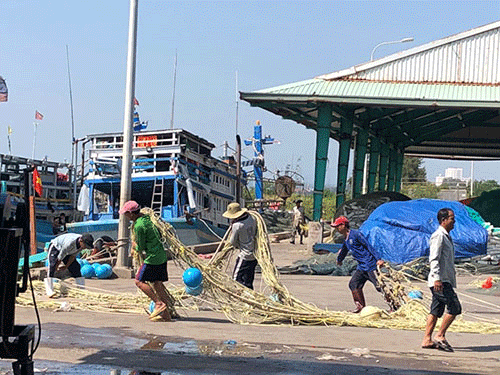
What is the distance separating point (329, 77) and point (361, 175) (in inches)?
366

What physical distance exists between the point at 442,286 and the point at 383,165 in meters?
33.4

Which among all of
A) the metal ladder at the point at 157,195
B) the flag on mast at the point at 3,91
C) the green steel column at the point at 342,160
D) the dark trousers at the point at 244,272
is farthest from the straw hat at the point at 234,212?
the green steel column at the point at 342,160

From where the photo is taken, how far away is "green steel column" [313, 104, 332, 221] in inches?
1053

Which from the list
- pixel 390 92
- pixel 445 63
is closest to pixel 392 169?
pixel 445 63

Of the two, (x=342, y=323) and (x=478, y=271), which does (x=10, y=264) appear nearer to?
(x=342, y=323)

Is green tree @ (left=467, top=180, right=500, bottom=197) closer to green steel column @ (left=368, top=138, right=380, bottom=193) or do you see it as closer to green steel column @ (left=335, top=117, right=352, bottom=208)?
green steel column @ (left=368, top=138, right=380, bottom=193)

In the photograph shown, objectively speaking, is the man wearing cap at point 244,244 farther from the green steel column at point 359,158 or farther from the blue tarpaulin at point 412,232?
the green steel column at point 359,158

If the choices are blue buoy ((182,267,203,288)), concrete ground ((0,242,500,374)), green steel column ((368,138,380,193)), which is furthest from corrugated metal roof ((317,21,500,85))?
blue buoy ((182,267,203,288))

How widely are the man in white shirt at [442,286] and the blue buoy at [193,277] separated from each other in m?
3.40

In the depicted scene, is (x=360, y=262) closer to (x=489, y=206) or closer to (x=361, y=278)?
(x=361, y=278)

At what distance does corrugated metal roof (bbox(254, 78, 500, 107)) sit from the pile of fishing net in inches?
588

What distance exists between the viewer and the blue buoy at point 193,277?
10728 mm

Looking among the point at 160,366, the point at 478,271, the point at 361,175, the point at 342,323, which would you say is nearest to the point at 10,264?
the point at 160,366

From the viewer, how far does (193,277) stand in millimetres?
10734
